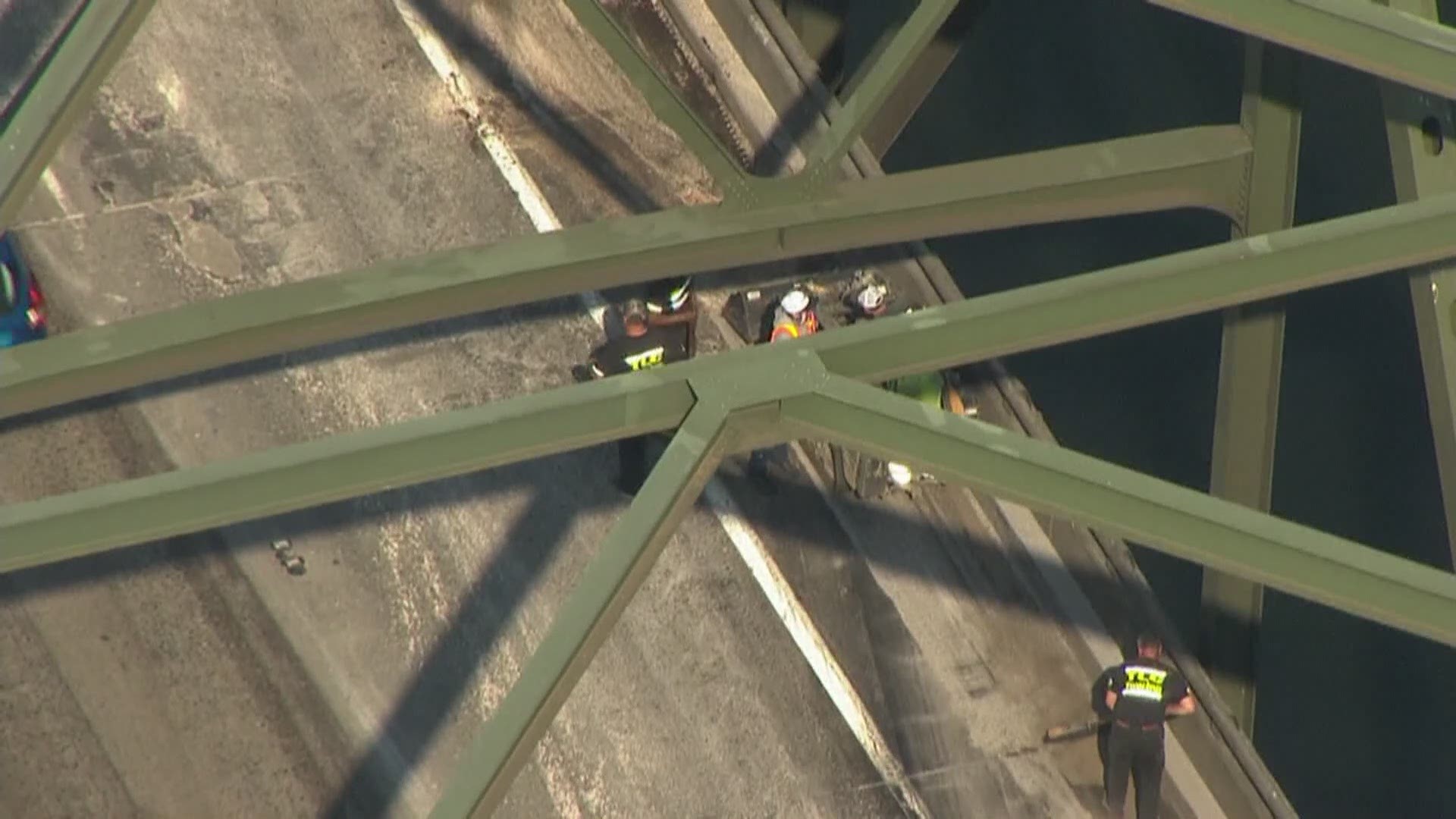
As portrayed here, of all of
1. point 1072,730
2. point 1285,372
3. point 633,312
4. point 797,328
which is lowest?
point 1072,730

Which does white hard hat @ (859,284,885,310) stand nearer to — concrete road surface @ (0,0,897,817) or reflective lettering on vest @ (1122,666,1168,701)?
concrete road surface @ (0,0,897,817)

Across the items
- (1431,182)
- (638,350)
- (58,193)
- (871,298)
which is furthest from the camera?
(58,193)

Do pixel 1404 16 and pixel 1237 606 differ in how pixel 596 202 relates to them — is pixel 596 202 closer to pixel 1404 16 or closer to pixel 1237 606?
pixel 1237 606

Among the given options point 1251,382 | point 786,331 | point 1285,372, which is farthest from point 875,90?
point 1285,372

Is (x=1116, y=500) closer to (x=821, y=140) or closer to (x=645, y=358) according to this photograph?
(x=821, y=140)

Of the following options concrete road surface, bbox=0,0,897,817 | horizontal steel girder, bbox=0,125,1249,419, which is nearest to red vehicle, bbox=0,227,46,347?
concrete road surface, bbox=0,0,897,817

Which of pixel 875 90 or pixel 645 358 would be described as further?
pixel 645 358
